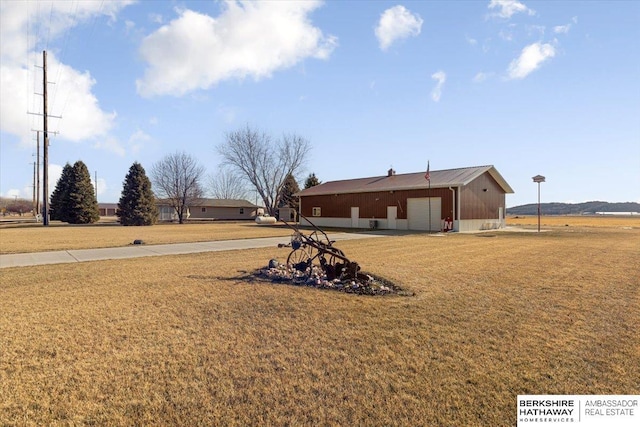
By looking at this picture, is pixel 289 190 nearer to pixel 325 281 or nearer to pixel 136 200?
pixel 136 200

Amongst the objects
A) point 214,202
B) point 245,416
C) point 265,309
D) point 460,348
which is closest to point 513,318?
point 460,348

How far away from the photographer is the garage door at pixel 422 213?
86.1 feet

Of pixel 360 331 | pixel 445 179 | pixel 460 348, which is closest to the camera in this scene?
pixel 460 348

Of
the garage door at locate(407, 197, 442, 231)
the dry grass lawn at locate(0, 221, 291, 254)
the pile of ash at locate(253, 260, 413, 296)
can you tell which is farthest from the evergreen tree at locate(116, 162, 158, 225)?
the pile of ash at locate(253, 260, 413, 296)

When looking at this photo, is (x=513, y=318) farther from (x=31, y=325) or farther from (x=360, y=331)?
(x=31, y=325)

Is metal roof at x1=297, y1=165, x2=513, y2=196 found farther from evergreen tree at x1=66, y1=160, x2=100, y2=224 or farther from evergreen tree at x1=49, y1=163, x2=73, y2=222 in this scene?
evergreen tree at x1=49, y1=163, x2=73, y2=222

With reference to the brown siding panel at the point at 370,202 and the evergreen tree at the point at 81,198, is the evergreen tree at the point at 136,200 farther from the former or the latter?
the brown siding panel at the point at 370,202

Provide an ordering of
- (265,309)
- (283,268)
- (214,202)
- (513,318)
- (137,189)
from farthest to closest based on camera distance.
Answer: (214,202) < (137,189) < (283,268) < (265,309) < (513,318)

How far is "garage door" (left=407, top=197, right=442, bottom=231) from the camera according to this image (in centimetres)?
2623

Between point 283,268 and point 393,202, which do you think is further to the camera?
point 393,202

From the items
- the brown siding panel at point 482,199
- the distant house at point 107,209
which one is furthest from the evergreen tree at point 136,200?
the distant house at point 107,209

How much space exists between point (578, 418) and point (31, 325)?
636 cm

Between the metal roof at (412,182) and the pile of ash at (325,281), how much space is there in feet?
63.9

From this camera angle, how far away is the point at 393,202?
2883 cm
